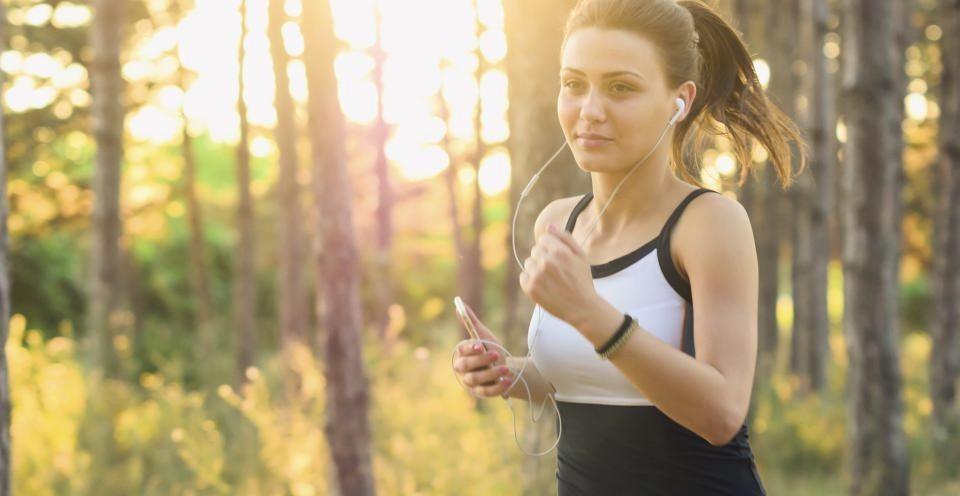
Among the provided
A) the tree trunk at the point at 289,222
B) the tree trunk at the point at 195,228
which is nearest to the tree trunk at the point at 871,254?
the tree trunk at the point at 289,222

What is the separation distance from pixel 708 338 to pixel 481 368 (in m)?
0.60

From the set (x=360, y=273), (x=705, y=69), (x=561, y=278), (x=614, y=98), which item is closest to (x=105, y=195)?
(x=360, y=273)

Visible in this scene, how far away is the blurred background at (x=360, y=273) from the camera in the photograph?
6.48 metres

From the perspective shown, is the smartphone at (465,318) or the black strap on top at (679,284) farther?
the smartphone at (465,318)

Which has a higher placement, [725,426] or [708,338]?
[708,338]

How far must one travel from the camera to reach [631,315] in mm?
2188

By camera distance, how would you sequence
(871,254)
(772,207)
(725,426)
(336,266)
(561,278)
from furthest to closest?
1. (772,207)
2. (871,254)
3. (336,266)
4. (725,426)
5. (561,278)

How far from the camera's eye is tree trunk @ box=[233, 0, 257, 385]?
1300 centimetres

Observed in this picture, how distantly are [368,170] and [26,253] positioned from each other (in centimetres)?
1014

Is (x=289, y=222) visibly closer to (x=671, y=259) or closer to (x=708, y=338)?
(x=671, y=259)

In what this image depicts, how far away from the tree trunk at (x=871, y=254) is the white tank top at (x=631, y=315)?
17.9 feet

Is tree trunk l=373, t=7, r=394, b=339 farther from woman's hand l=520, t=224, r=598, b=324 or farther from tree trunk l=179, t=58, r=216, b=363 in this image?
woman's hand l=520, t=224, r=598, b=324

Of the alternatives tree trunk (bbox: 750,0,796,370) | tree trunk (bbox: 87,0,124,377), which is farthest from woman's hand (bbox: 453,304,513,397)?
tree trunk (bbox: 750,0,796,370)

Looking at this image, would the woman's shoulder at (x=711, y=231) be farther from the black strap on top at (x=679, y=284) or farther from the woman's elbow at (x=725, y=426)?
the woman's elbow at (x=725, y=426)
